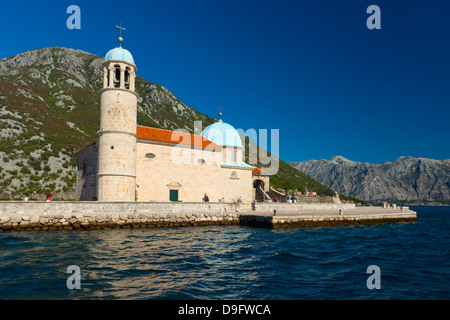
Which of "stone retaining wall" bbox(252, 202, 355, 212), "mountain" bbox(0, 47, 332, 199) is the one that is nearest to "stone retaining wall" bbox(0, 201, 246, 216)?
"stone retaining wall" bbox(252, 202, 355, 212)

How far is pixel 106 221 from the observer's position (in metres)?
19.7

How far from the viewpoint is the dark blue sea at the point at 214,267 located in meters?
7.63

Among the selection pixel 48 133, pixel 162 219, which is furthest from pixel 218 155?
pixel 48 133

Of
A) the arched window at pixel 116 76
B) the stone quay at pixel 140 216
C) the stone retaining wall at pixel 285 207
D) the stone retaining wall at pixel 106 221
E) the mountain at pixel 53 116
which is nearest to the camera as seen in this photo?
the stone retaining wall at pixel 106 221

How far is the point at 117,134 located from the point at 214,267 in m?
16.4

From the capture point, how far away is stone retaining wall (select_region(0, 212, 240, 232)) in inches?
703

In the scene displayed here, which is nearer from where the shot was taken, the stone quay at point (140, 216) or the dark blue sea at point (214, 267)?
the dark blue sea at point (214, 267)

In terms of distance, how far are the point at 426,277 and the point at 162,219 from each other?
1677cm

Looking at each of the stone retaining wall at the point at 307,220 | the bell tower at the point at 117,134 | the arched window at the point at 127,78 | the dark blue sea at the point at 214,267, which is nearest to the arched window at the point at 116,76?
the bell tower at the point at 117,134

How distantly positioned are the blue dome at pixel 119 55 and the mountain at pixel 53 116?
26.5 metres

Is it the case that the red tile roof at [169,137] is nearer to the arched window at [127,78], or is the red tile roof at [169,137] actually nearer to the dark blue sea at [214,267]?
the arched window at [127,78]

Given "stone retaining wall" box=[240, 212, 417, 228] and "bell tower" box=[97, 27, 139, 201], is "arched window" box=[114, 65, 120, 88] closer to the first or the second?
"bell tower" box=[97, 27, 139, 201]

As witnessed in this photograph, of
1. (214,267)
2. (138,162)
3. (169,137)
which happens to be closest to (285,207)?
(169,137)
